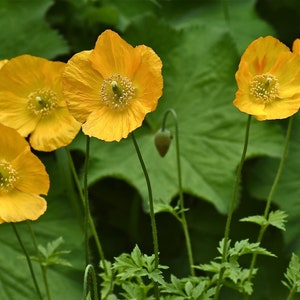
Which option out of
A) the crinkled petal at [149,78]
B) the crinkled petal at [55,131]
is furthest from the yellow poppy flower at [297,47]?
the crinkled petal at [55,131]

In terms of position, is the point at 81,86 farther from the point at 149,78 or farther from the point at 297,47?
the point at 297,47

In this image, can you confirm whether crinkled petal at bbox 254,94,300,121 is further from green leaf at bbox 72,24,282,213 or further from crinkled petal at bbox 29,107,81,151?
green leaf at bbox 72,24,282,213

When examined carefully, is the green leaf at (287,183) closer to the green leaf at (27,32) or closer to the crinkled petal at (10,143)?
the green leaf at (27,32)

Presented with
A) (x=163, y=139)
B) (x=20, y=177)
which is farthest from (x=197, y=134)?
(x=20, y=177)

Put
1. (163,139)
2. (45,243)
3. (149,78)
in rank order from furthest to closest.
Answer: (45,243) < (163,139) < (149,78)

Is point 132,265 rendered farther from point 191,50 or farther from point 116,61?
point 191,50

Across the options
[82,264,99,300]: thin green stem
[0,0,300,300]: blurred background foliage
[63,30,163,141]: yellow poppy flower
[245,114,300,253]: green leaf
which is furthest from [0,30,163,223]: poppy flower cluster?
[245,114,300,253]: green leaf

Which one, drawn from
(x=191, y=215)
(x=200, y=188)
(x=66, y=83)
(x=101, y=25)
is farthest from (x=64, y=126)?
(x=101, y=25)

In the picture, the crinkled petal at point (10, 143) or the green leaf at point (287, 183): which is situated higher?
the crinkled petal at point (10, 143)

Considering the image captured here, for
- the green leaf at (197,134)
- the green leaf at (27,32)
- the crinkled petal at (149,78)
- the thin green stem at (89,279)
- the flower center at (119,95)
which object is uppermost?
the crinkled petal at (149,78)
